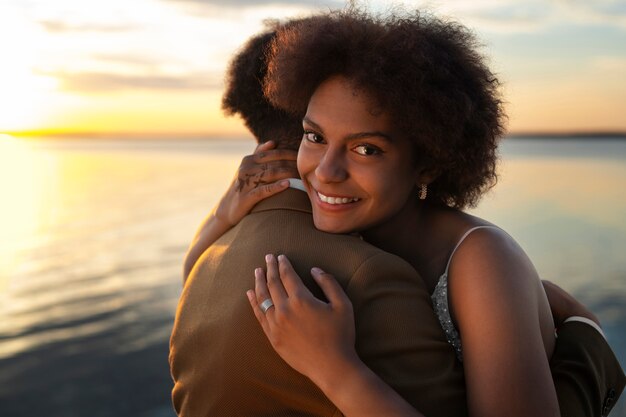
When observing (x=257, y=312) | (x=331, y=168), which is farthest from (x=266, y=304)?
(x=331, y=168)

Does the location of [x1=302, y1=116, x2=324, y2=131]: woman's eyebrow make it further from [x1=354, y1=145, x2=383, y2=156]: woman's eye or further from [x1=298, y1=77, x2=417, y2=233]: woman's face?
[x1=354, y1=145, x2=383, y2=156]: woman's eye

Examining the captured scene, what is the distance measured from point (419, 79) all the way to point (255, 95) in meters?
0.75

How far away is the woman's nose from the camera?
2.42 meters

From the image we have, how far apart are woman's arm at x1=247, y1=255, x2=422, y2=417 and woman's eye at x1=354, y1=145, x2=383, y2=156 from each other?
45cm

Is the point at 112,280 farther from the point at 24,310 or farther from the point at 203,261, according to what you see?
the point at 203,261

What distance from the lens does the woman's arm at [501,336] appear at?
2.12 m

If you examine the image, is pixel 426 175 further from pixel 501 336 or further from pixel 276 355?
pixel 276 355

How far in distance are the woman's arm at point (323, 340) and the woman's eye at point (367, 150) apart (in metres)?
0.45

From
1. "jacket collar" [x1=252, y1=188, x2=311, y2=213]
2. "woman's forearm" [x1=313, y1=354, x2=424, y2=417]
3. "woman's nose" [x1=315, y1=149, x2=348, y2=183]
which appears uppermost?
"woman's nose" [x1=315, y1=149, x2=348, y2=183]

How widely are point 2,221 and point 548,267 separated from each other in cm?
995

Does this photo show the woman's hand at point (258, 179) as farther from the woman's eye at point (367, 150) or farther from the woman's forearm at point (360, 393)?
the woman's forearm at point (360, 393)

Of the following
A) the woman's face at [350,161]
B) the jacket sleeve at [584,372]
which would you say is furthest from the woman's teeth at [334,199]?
the jacket sleeve at [584,372]

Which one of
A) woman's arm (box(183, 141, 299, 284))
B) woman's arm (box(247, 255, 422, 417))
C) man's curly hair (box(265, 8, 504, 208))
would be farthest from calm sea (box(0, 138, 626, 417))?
woman's arm (box(247, 255, 422, 417))

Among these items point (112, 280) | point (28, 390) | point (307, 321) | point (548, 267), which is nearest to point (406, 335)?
point (307, 321)
